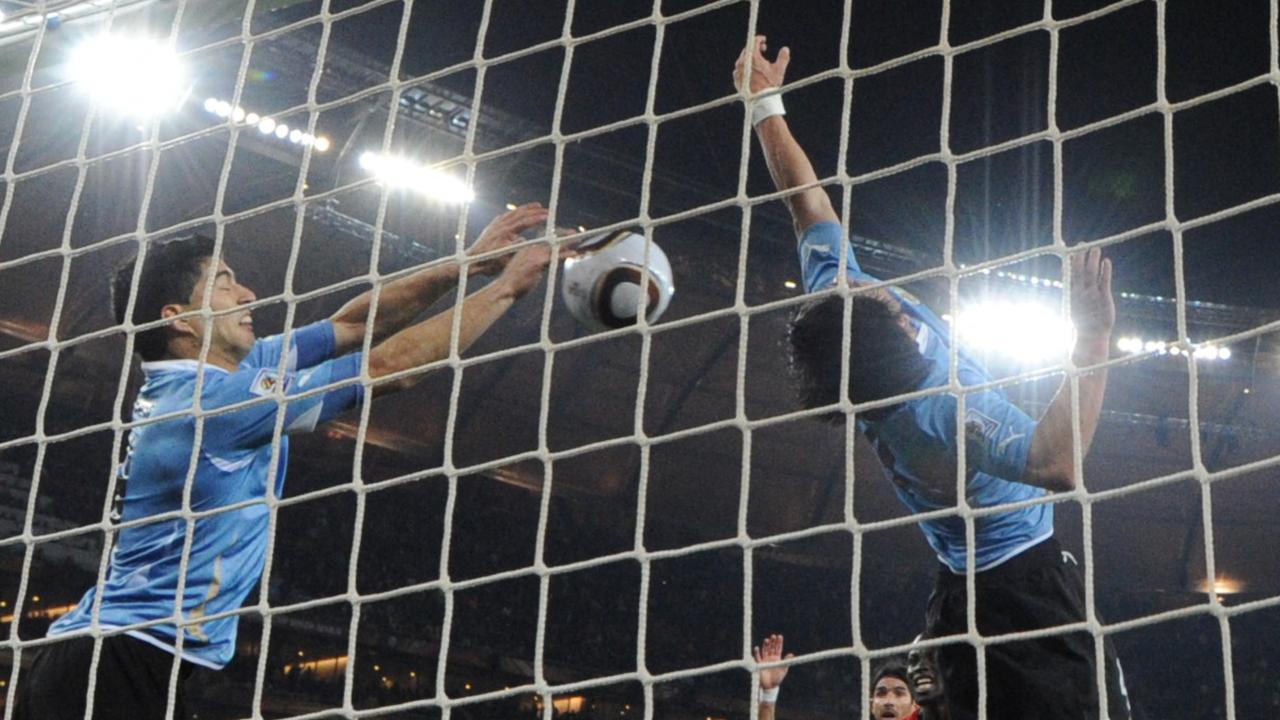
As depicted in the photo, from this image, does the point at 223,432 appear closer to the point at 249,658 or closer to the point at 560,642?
the point at 249,658

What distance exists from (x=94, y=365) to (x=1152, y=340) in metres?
6.83

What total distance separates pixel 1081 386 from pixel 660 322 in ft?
24.2

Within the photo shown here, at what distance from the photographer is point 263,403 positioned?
261cm

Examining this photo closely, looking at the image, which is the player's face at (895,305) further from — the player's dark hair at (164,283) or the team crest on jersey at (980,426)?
the player's dark hair at (164,283)

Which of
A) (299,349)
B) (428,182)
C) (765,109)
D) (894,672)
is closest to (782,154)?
(765,109)

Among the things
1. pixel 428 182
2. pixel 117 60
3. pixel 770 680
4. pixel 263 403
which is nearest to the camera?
pixel 263 403

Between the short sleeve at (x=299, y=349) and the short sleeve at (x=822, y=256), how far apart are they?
0.87 m

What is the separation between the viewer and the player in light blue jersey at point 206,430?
8.11 ft

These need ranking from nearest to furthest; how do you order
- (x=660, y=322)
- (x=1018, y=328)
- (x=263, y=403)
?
1. (x=263, y=403)
2. (x=1018, y=328)
3. (x=660, y=322)

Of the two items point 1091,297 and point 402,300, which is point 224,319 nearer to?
point 402,300

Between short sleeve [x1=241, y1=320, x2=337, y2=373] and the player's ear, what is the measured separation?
0.11 m

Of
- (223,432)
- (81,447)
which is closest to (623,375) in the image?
(81,447)

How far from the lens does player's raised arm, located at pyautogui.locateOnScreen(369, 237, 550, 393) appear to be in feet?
8.91

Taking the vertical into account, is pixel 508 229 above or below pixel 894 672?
above
